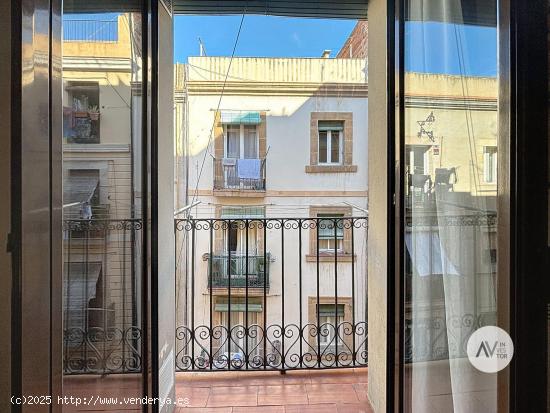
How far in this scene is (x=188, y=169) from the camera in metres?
2.79

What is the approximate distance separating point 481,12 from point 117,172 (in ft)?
3.37

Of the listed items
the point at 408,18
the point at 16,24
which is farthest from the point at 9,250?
the point at 408,18

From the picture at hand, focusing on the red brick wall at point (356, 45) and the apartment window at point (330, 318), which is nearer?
the red brick wall at point (356, 45)

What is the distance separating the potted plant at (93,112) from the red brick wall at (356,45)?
177 centimetres

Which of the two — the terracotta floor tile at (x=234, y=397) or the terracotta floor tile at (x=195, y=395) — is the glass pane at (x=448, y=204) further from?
the terracotta floor tile at (x=195, y=395)

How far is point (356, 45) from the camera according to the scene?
102 inches

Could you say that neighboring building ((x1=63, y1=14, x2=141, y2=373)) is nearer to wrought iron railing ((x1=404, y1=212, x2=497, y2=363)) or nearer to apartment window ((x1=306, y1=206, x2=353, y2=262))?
wrought iron railing ((x1=404, y1=212, x2=497, y2=363))

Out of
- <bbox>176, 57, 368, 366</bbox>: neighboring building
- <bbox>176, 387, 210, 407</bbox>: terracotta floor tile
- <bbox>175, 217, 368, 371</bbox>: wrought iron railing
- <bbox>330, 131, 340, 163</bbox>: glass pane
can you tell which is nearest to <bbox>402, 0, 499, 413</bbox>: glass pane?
<bbox>176, 387, 210, 407</bbox>: terracotta floor tile

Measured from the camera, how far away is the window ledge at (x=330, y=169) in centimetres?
298

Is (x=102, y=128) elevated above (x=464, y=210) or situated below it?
above

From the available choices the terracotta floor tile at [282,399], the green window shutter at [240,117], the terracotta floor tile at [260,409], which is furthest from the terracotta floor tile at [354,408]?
the green window shutter at [240,117]

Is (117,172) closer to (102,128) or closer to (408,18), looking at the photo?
(102,128)

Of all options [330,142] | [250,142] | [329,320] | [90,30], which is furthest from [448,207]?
[250,142]

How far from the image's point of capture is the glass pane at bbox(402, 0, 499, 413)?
0.81m
